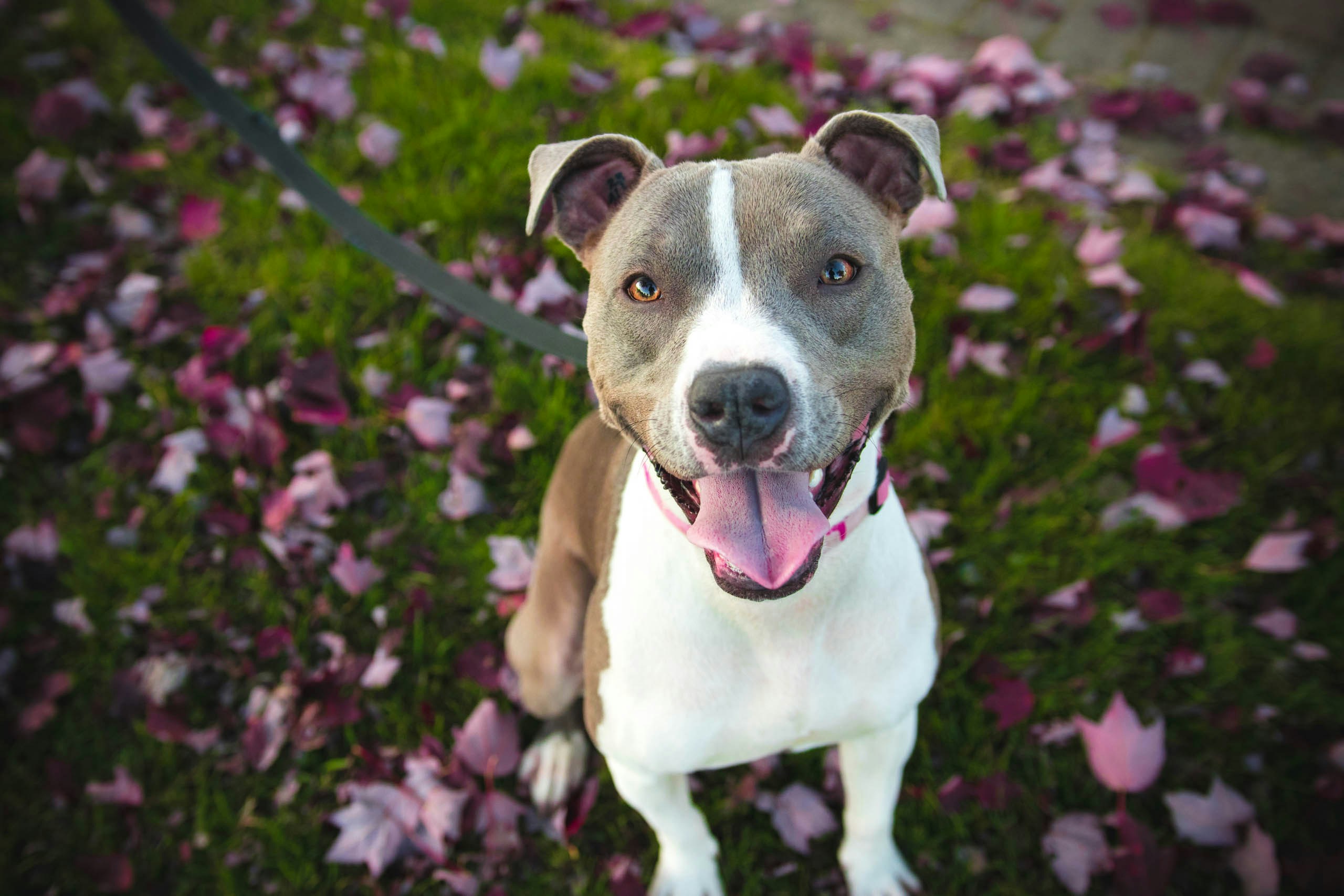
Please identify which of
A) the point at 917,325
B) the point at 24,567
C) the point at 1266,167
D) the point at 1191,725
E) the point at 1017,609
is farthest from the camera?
the point at 1266,167

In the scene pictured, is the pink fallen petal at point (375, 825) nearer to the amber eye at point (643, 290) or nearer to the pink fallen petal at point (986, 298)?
the amber eye at point (643, 290)

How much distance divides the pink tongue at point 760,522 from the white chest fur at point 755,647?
0.15 meters

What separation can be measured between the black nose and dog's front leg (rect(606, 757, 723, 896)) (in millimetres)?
1066

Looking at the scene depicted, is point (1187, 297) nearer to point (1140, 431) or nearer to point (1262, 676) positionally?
point (1140, 431)

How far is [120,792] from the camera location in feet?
9.99

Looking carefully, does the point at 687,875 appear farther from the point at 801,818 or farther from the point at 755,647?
the point at 755,647

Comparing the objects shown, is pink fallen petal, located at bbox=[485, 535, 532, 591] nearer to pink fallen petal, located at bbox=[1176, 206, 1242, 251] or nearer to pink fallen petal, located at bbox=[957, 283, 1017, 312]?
pink fallen petal, located at bbox=[957, 283, 1017, 312]

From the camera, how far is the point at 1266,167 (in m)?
4.58

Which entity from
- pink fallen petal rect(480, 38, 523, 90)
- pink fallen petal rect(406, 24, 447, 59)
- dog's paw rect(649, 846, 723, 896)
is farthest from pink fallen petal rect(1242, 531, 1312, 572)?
pink fallen petal rect(406, 24, 447, 59)

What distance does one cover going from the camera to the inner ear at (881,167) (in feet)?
6.67

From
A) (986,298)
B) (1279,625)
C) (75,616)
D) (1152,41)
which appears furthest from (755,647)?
(1152,41)

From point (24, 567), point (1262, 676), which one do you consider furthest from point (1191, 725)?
point (24, 567)

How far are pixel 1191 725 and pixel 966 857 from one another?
0.93 meters

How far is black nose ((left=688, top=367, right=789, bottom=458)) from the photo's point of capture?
1588mm
